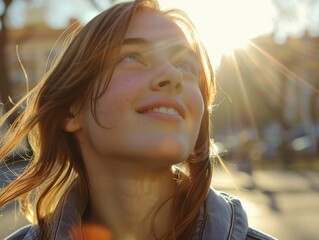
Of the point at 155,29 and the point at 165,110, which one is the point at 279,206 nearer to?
the point at 155,29

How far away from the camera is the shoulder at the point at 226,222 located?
2023 millimetres

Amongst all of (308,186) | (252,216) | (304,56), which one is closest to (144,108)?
(252,216)

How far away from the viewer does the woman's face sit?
6.82ft

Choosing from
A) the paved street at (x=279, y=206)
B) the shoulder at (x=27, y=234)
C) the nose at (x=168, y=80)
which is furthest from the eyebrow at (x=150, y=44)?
the paved street at (x=279, y=206)

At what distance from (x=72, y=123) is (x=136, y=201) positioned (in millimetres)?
462

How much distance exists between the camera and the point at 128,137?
6.98ft

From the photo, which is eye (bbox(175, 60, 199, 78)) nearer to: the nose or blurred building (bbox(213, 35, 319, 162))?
the nose

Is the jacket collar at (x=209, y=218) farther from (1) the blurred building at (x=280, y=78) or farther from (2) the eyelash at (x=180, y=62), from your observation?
(1) the blurred building at (x=280, y=78)

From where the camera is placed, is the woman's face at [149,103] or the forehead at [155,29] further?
the forehead at [155,29]

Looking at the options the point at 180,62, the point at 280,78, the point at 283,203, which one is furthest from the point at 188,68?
the point at 280,78

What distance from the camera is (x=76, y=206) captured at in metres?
2.38

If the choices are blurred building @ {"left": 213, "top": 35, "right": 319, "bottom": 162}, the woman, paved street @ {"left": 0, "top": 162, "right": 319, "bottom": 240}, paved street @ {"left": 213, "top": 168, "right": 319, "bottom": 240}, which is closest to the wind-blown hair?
the woman

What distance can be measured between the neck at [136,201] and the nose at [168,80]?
0.33m

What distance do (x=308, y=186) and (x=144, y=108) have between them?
13859 mm
